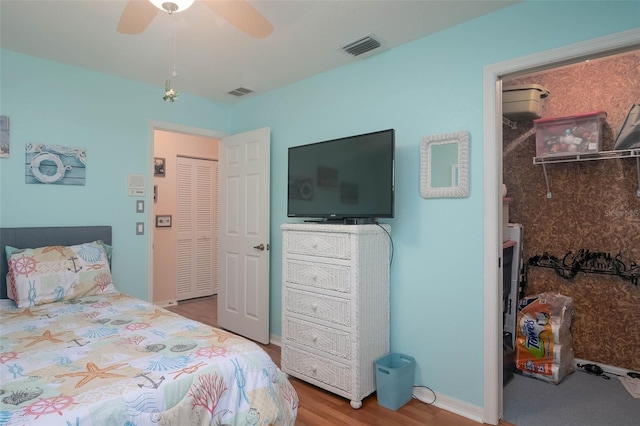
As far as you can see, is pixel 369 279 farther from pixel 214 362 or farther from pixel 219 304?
pixel 219 304

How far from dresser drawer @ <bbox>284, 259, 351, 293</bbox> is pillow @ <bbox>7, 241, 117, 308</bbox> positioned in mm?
1337

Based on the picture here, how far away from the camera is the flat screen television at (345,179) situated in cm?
248

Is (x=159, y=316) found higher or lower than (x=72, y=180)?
lower

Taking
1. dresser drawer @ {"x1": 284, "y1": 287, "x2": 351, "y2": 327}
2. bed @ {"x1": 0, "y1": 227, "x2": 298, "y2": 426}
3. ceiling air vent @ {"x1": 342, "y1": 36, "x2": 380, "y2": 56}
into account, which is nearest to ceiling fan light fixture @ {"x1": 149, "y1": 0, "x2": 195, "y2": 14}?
ceiling air vent @ {"x1": 342, "y1": 36, "x2": 380, "y2": 56}

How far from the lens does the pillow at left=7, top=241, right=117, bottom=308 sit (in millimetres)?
2412

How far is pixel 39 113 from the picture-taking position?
2.94 meters

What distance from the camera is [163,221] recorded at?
502cm

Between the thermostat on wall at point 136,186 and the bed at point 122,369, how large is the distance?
1174 millimetres

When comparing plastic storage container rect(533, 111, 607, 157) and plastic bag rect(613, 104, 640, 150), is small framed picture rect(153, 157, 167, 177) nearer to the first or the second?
plastic storage container rect(533, 111, 607, 157)

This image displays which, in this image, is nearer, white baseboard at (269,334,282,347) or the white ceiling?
the white ceiling

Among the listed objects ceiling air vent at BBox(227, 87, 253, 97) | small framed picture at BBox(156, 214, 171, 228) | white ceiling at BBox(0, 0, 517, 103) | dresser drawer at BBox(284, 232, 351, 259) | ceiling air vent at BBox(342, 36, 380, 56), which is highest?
ceiling air vent at BBox(227, 87, 253, 97)

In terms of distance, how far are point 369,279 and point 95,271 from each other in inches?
77.9

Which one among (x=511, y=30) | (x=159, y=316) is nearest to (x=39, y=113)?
(x=159, y=316)

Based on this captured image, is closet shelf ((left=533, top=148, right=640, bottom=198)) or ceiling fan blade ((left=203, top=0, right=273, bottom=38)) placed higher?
ceiling fan blade ((left=203, top=0, right=273, bottom=38))
